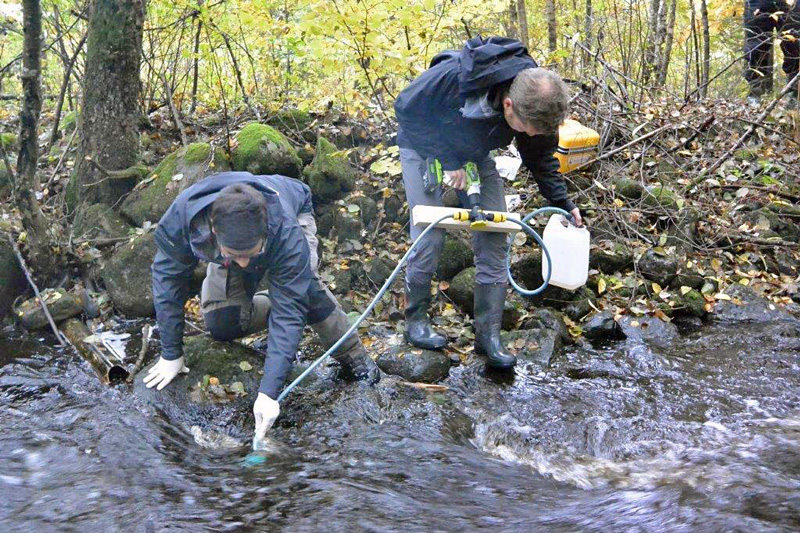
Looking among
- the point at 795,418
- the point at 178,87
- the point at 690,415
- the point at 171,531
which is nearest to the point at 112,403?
the point at 171,531

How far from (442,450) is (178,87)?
6078mm

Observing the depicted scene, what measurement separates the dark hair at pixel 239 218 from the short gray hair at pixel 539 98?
1302mm

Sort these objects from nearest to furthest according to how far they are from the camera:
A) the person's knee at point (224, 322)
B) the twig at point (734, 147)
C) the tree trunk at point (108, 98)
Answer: the person's knee at point (224, 322), the tree trunk at point (108, 98), the twig at point (734, 147)

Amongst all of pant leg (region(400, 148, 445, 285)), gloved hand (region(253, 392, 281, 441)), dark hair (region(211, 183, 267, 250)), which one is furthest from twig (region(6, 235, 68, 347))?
pant leg (region(400, 148, 445, 285))

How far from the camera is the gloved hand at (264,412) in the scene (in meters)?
3.08

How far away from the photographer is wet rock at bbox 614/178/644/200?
19.5 ft

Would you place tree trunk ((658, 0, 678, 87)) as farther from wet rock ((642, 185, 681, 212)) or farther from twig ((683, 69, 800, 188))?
wet rock ((642, 185, 681, 212))

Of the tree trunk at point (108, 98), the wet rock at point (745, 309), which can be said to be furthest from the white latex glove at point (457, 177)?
the tree trunk at point (108, 98)

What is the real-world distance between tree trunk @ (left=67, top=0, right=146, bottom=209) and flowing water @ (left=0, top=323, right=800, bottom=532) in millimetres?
1842

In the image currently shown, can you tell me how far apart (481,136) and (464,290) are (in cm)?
165

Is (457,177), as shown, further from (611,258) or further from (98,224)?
(98,224)

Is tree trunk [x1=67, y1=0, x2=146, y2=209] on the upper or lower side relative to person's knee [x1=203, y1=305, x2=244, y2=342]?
upper


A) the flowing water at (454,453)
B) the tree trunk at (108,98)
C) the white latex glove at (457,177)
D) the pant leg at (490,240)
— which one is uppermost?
the tree trunk at (108,98)

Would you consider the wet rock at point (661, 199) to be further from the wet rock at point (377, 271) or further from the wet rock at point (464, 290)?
the wet rock at point (377, 271)
